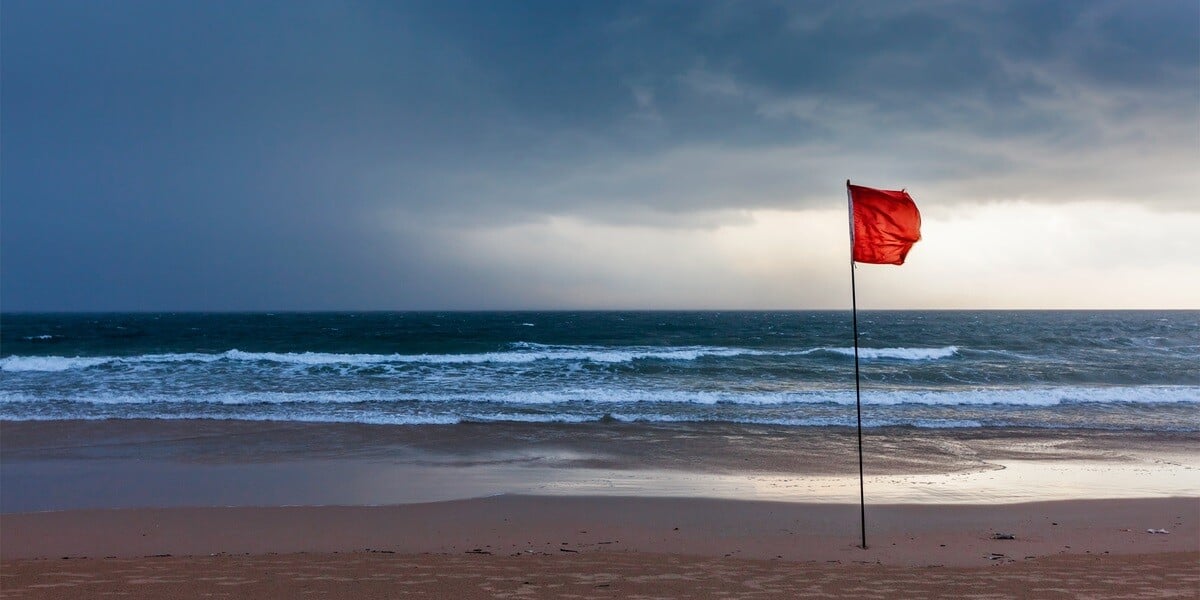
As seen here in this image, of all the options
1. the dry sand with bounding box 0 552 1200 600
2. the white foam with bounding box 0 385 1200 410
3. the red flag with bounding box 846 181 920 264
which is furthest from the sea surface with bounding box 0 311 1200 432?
the red flag with bounding box 846 181 920 264

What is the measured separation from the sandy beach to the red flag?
2.95 metres

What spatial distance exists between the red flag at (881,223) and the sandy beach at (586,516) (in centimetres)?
295

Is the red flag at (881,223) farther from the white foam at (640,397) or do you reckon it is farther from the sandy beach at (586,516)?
the white foam at (640,397)

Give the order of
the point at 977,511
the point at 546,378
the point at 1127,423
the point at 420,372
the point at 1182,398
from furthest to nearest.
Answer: the point at 420,372
the point at 546,378
the point at 1182,398
the point at 1127,423
the point at 977,511

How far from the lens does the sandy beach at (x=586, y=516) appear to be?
5527 millimetres

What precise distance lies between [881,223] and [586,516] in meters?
4.62

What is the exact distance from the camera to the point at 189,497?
8883 mm

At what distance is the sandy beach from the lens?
553 cm

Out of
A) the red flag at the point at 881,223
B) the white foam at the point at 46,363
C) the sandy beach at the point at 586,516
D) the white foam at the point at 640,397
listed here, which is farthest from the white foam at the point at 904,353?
the white foam at the point at 46,363

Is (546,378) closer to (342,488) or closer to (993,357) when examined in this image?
(342,488)

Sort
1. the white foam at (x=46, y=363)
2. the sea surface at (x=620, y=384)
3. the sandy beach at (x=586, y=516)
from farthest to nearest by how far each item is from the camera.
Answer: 1. the white foam at (x=46, y=363)
2. the sea surface at (x=620, y=384)
3. the sandy beach at (x=586, y=516)

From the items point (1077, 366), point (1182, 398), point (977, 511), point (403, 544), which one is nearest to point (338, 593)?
point (403, 544)

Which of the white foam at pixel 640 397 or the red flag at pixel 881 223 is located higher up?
the red flag at pixel 881 223

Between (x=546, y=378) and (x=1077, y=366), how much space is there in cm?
2292
